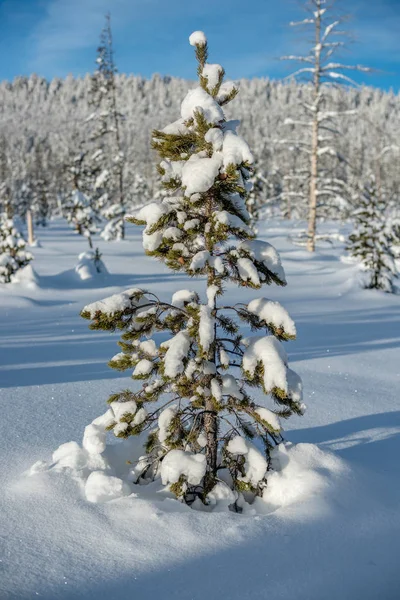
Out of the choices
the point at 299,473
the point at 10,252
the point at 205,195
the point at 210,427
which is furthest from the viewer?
the point at 10,252

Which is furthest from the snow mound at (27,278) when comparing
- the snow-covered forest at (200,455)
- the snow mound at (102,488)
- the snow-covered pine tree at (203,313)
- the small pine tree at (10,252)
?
the snow mound at (102,488)

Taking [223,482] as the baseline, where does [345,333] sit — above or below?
below

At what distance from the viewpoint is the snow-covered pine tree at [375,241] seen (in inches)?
639

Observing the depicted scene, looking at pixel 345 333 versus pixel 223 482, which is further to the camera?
pixel 345 333

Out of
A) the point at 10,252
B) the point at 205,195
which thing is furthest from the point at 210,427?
the point at 10,252

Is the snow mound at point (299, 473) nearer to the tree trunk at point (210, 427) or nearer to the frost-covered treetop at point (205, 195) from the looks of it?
the tree trunk at point (210, 427)

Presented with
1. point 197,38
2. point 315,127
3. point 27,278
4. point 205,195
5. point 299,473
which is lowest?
point 299,473

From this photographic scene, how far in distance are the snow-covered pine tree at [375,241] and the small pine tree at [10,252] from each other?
11435mm

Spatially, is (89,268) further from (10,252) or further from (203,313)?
(203,313)

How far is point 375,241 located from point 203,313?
14.2 meters

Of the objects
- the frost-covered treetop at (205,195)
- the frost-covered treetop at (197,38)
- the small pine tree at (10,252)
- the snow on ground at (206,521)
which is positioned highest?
the frost-covered treetop at (197,38)

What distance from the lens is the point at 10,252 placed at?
15.9 metres

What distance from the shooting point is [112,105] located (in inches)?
1264

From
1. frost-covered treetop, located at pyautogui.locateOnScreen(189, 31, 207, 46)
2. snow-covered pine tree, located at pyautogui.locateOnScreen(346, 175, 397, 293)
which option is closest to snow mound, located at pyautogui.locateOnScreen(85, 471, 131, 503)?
frost-covered treetop, located at pyautogui.locateOnScreen(189, 31, 207, 46)
